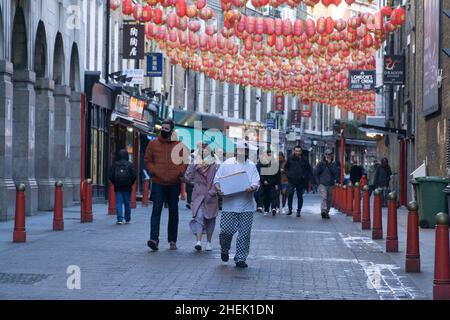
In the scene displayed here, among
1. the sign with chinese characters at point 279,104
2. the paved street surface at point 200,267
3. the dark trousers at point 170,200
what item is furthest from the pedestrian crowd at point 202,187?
the sign with chinese characters at point 279,104

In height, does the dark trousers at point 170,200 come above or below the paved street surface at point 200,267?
above

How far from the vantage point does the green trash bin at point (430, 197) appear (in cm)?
2145

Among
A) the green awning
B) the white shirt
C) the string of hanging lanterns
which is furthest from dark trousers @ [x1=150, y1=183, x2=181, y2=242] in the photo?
the green awning

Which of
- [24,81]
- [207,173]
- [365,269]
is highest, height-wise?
[24,81]

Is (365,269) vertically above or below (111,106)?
below

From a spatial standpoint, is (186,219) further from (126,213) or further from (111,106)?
(111,106)

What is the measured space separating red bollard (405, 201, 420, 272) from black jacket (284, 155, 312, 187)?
1484cm

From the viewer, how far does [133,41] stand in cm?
3722

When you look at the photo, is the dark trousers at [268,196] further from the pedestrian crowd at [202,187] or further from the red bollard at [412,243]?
the red bollard at [412,243]

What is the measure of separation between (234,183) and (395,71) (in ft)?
78.7

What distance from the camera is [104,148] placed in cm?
3672

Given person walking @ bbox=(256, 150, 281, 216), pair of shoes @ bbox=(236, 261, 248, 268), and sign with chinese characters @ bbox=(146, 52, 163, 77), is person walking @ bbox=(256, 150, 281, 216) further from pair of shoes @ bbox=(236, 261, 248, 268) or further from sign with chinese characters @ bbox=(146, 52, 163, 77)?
sign with chinese characters @ bbox=(146, 52, 163, 77)
